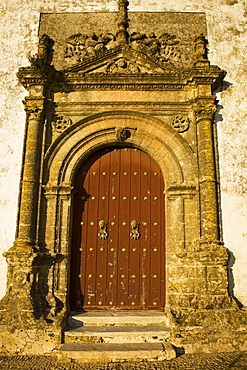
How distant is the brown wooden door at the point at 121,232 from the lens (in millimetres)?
5590

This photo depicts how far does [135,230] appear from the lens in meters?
5.73

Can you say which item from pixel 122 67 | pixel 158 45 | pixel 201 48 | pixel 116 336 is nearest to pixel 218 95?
pixel 201 48

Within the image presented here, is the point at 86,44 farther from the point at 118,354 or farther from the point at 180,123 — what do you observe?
the point at 118,354

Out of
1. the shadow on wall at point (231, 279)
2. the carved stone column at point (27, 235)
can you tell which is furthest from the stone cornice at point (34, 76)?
the shadow on wall at point (231, 279)

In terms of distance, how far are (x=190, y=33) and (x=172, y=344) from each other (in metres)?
5.54

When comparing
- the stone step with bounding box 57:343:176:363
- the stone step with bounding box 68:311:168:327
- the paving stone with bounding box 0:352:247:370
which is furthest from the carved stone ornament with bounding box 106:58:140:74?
the paving stone with bounding box 0:352:247:370

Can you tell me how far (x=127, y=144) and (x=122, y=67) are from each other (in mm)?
1437

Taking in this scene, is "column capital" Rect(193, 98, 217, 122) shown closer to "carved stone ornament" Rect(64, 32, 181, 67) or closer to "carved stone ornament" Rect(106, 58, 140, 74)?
"carved stone ornament" Rect(64, 32, 181, 67)

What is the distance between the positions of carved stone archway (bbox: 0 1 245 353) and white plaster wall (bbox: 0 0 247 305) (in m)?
0.26

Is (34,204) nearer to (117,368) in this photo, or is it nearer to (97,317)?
(97,317)

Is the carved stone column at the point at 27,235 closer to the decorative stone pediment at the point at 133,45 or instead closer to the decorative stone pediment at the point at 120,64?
the decorative stone pediment at the point at 120,64

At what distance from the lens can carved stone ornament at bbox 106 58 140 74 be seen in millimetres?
6078

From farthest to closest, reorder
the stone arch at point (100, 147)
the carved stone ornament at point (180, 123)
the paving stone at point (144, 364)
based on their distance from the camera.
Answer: the carved stone ornament at point (180, 123) → the stone arch at point (100, 147) → the paving stone at point (144, 364)

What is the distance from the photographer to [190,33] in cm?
643
